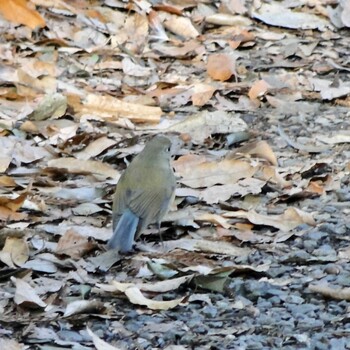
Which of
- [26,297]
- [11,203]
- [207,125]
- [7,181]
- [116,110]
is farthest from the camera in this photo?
[116,110]

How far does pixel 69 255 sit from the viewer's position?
5316 millimetres

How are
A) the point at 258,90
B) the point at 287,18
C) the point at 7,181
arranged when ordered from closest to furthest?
the point at 7,181
the point at 258,90
the point at 287,18

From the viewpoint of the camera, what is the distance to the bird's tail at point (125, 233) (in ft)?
17.4

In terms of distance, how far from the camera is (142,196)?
5.68 meters

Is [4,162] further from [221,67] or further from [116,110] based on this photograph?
[221,67]

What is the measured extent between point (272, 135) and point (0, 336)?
349cm

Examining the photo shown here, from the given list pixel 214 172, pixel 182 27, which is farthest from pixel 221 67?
pixel 214 172

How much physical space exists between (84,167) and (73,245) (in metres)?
1.21

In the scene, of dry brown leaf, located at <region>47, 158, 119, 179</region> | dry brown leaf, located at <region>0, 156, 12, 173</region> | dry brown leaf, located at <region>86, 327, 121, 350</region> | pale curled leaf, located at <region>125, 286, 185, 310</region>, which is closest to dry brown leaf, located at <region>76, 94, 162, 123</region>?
dry brown leaf, located at <region>47, 158, 119, 179</region>

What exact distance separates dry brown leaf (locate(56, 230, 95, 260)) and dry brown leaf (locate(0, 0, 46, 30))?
12.2ft

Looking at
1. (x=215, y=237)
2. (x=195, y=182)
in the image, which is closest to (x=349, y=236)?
(x=215, y=237)

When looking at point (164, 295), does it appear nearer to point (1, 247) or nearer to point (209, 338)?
point (209, 338)

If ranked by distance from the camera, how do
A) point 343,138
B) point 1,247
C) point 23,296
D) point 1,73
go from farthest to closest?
point 1,73, point 343,138, point 1,247, point 23,296

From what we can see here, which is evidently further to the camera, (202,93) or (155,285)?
(202,93)
